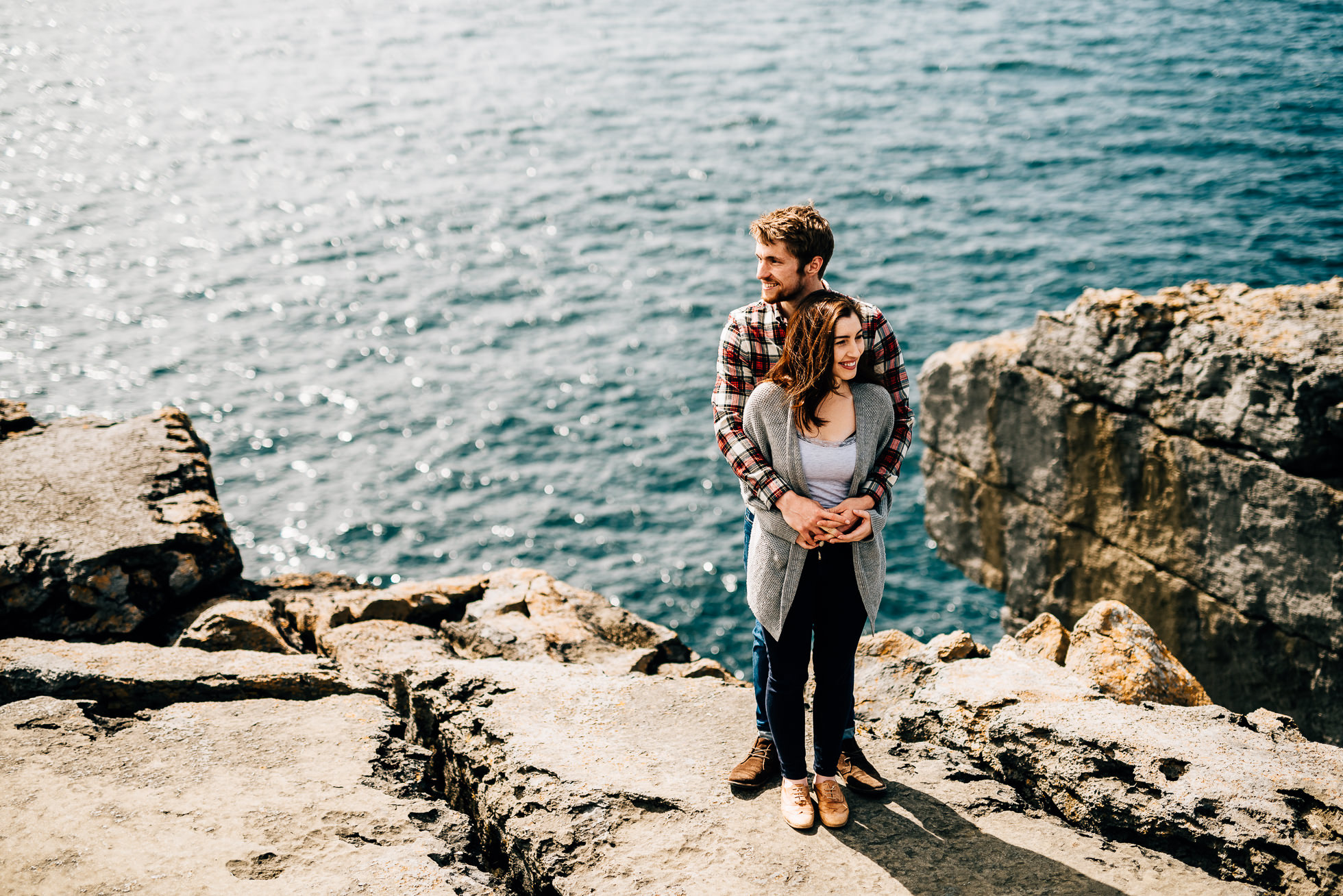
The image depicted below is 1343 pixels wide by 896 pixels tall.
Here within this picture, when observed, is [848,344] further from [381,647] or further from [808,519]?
[381,647]

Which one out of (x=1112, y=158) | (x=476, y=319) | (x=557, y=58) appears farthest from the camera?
(x=557, y=58)

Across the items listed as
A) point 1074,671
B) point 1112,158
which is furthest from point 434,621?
point 1112,158

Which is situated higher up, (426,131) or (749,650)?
(426,131)

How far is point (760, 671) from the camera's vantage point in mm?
5914

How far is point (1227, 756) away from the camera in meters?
5.94

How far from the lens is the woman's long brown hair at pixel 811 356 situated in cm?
528

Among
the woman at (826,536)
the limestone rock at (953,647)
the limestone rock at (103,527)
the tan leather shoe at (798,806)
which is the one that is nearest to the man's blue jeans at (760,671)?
the woman at (826,536)

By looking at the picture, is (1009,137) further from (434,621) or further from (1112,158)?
(434,621)

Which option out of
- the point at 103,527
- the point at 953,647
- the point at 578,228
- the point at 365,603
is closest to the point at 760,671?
the point at 953,647

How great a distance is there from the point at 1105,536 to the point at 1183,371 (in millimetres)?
3191

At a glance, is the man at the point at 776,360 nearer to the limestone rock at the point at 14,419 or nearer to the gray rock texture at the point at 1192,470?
the gray rock texture at the point at 1192,470

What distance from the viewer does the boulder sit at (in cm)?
763

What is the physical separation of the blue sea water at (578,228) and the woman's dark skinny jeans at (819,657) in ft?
45.8

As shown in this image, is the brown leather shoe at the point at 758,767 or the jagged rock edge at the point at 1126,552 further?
the jagged rock edge at the point at 1126,552
